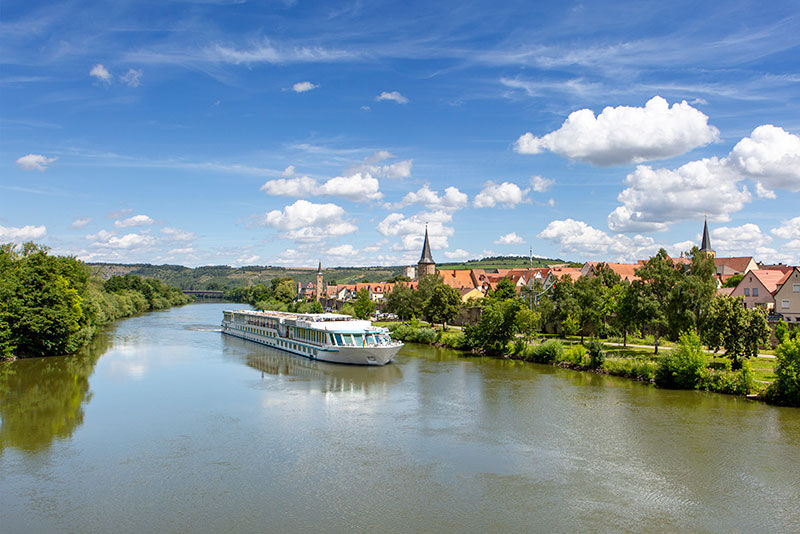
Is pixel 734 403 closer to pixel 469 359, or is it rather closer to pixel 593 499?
pixel 593 499

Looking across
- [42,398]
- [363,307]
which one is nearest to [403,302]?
[363,307]

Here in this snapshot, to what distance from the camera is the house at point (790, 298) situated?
40594 millimetres

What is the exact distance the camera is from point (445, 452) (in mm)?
18344

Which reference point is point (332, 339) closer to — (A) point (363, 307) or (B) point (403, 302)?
(B) point (403, 302)

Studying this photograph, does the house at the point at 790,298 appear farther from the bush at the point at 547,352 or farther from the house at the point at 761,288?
the bush at the point at 547,352

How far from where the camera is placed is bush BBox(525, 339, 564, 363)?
3666cm

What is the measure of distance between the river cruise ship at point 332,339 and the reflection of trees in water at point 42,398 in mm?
14216

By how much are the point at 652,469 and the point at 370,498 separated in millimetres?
8595

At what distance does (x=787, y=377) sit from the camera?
2355 centimetres

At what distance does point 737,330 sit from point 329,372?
906 inches

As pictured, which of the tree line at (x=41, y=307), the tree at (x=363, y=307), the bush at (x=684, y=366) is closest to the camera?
the bush at (x=684, y=366)

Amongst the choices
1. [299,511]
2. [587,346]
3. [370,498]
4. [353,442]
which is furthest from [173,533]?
[587,346]

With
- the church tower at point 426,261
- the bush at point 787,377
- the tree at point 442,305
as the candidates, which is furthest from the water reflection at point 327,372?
the church tower at point 426,261

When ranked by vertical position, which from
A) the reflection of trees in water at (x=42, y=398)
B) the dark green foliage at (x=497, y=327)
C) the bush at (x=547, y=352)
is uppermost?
the dark green foliage at (x=497, y=327)
